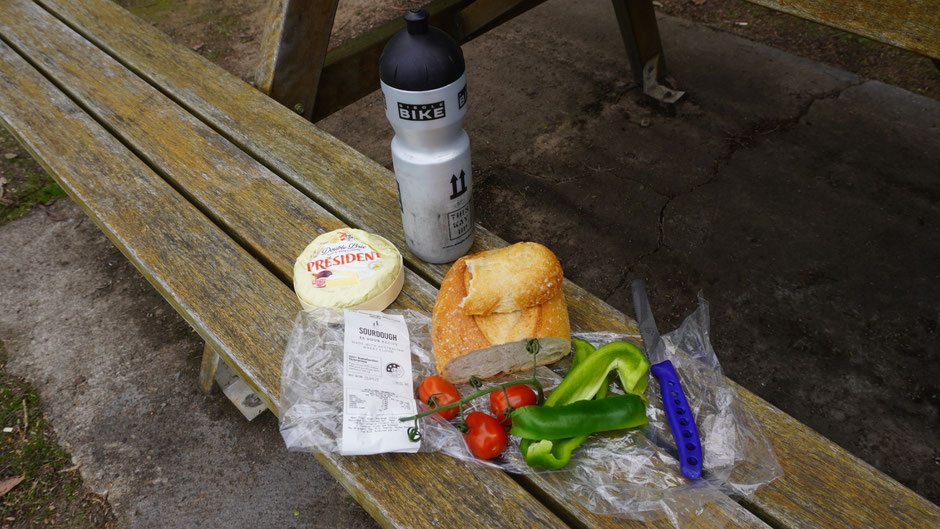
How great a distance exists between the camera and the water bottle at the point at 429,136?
4.02 feet

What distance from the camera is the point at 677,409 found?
3.88 feet

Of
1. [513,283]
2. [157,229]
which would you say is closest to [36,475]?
[157,229]

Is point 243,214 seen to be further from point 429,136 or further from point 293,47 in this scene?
point 293,47

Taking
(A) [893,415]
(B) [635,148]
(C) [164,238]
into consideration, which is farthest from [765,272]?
(C) [164,238]

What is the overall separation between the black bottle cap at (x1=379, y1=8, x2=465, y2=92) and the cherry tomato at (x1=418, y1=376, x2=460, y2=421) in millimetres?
609

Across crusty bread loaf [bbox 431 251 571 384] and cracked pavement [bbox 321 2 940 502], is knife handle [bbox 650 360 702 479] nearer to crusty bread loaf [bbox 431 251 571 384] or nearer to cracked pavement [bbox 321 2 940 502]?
crusty bread loaf [bbox 431 251 571 384]

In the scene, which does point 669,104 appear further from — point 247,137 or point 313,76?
point 247,137

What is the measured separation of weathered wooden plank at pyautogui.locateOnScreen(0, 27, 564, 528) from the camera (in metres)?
1.12

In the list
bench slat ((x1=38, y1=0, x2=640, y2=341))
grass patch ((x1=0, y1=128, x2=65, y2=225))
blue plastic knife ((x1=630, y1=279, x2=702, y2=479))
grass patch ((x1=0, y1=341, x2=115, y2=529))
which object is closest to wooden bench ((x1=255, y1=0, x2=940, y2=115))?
bench slat ((x1=38, y1=0, x2=640, y2=341))

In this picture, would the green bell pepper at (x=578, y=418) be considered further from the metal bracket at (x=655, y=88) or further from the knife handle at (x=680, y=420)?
the metal bracket at (x=655, y=88)

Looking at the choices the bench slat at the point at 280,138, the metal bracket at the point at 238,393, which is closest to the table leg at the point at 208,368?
the metal bracket at the point at 238,393

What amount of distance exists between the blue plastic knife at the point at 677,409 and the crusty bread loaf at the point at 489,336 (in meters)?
0.20

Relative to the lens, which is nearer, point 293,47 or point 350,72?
point 293,47

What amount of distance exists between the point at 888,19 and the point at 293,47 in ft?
6.43
